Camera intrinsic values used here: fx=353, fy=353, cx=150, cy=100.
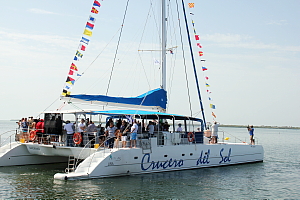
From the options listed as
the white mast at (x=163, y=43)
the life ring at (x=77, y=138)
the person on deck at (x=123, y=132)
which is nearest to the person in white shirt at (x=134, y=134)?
the person on deck at (x=123, y=132)

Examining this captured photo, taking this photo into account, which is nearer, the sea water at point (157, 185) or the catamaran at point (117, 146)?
the sea water at point (157, 185)

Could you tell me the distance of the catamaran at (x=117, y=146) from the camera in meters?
14.0

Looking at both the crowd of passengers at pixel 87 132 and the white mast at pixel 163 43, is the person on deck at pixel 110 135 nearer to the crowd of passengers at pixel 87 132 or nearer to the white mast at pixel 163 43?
the crowd of passengers at pixel 87 132

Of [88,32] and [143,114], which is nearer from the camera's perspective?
[143,114]

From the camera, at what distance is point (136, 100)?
1797cm

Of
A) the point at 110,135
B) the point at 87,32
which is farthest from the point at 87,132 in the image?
the point at 87,32

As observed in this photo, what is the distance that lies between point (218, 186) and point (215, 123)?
273 inches

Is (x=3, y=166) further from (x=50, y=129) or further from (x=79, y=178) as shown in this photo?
(x=79, y=178)

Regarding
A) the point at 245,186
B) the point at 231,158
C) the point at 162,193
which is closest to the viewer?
the point at 162,193

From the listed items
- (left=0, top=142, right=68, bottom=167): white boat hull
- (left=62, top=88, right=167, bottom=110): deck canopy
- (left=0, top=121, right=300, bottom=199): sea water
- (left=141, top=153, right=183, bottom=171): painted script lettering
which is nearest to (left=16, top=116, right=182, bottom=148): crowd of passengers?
(left=0, top=142, right=68, bottom=167): white boat hull

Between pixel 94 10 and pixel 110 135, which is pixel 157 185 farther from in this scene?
pixel 94 10

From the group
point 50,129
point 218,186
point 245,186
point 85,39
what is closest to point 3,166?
point 50,129

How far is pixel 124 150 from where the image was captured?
14312mm

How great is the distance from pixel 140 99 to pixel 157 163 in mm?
3832
